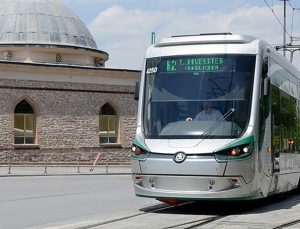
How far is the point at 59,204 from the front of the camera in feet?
52.8

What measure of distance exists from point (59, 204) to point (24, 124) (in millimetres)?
25414

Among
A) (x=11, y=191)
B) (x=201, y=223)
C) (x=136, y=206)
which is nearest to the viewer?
(x=201, y=223)

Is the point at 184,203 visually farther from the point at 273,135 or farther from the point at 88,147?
the point at 88,147

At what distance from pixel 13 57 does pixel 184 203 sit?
3279 cm

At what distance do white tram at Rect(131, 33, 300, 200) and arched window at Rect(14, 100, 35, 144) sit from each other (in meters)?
28.0

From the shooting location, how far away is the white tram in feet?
40.0

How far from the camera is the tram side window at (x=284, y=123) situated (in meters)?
14.2

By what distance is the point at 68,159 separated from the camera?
139 ft

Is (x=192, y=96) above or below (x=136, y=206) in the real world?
above

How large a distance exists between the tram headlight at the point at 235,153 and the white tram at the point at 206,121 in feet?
0.06

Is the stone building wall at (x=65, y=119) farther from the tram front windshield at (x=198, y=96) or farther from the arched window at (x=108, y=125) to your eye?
the tram front windshield at (x=198, y=96)

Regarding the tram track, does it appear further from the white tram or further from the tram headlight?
the tram headlight

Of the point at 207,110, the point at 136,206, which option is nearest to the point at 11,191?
the point at 136,206

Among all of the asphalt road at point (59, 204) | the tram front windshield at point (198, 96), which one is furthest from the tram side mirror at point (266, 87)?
the asphalt road at point (59, 204)
